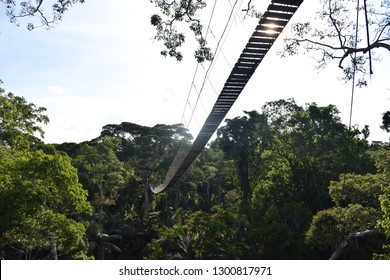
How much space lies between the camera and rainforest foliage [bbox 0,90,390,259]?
712cm

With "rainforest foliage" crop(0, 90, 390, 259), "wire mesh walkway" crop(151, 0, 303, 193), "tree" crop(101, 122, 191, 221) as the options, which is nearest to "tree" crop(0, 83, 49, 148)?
"rainforest foliage" crop(0, 90, 390, 259)

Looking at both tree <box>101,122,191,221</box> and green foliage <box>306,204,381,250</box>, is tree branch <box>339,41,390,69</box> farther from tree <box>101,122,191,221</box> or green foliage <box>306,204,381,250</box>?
tree <box>101,122,191,221</box>

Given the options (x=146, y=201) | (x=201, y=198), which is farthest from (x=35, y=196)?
(x=201, y=198)

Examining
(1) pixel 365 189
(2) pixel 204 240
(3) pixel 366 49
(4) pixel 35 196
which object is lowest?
(2) pixel 204 240

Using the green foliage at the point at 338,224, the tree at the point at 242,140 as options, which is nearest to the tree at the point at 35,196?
the green foliage at the point at 338,224

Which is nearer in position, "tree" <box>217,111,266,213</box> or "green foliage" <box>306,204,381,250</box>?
"green foliage" <box>306,204,381,250</box>

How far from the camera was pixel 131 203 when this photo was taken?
21.2m

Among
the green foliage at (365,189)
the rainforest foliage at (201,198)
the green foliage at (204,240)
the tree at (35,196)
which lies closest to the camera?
the tree at (35,196)

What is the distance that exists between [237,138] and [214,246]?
268 inches

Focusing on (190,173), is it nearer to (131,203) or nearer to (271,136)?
(131,203)

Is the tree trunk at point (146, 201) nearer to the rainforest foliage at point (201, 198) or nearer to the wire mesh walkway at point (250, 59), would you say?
the rainforest foliage at point (201, 198)

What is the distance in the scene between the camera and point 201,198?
24.4 meters

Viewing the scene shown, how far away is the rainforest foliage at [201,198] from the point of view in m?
7.12

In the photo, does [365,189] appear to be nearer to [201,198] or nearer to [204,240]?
[204,240]
